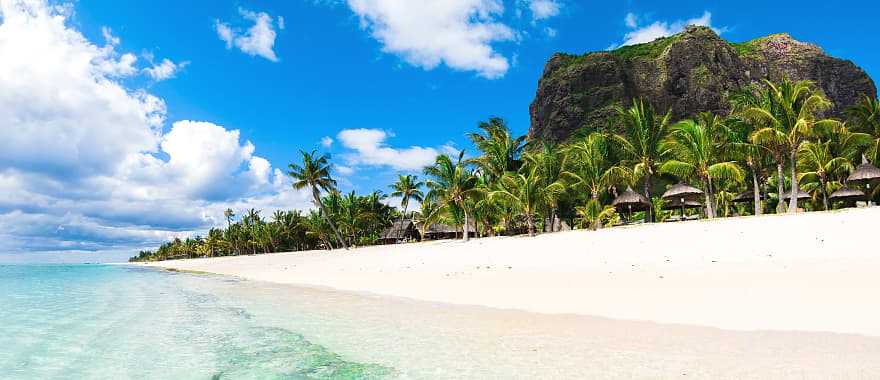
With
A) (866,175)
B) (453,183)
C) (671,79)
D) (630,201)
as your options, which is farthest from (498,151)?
(671,79)

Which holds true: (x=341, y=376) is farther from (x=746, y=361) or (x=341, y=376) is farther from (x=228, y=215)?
(x=228, y=215)

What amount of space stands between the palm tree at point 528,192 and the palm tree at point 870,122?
22044 mm

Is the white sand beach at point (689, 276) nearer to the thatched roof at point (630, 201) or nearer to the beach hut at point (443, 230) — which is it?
the thatched roof at point (630, 201)

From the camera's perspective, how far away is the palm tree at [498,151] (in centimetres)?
3294

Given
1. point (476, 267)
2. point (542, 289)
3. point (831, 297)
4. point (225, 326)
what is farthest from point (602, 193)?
point (225, 326)

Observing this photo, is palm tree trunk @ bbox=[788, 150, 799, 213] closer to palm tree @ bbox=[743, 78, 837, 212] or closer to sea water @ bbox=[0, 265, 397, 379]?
palm tree @ bbox=[743, 78, 837, 212]

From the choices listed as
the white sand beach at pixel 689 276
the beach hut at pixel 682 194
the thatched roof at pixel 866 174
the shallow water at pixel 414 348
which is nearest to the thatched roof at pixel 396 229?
the beach hut at pixel 682 194

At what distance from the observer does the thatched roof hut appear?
28.1 metres

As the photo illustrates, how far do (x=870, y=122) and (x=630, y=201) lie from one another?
20054 mm

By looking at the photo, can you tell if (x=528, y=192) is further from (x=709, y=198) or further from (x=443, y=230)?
(x=443, y=230)

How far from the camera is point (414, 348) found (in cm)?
621

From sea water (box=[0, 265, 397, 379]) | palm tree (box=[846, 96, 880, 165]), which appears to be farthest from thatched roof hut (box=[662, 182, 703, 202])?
sea water (box=[0, 265, 397, 379])

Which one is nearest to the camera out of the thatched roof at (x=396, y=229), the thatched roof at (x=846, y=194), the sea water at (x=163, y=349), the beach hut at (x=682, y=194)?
the sea water at (x=163, y=349)

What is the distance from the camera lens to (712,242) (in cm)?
1346
